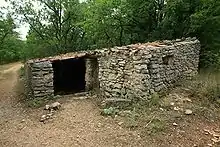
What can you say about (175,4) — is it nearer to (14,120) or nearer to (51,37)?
(14,120)

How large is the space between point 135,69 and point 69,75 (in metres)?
7.15

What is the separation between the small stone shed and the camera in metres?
8.52

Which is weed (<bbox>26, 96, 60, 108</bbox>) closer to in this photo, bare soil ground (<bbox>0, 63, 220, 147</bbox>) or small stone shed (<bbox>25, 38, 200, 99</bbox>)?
Answer: small stone shed (<bbox>25, 38, 200, 99</bbox>)

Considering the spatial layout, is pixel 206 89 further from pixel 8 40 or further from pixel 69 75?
pixel 8 40

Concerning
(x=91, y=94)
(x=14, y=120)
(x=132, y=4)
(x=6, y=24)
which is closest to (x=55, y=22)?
(x=6, y=24)

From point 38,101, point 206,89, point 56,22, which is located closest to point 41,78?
point 38,101

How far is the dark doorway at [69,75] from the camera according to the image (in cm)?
1457

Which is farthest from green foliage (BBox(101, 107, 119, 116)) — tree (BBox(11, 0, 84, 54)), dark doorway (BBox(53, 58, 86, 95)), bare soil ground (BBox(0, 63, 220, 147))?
tree (BBox(11, 0, 84, 54))

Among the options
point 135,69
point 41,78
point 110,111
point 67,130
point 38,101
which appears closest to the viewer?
point 67,130

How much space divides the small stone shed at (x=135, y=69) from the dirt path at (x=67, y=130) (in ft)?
3.56

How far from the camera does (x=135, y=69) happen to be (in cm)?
860

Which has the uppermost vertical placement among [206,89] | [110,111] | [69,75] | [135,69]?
[135,69]

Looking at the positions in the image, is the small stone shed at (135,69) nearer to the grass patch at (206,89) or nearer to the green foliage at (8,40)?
the grass patch at (206,89)

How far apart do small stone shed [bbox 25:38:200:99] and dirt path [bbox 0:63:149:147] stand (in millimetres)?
1085
